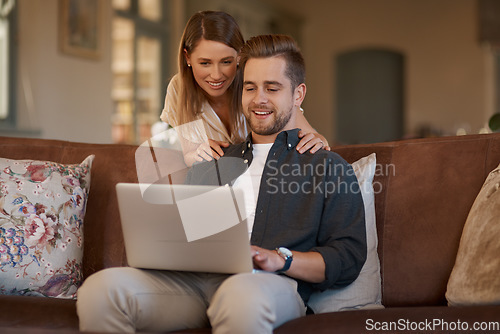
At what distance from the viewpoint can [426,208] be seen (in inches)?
75.8

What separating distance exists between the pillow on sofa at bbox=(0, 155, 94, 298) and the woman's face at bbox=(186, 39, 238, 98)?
60 centimetres

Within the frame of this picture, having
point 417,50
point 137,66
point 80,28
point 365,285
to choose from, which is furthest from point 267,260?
point 417,50

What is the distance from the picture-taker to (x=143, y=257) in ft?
5.07

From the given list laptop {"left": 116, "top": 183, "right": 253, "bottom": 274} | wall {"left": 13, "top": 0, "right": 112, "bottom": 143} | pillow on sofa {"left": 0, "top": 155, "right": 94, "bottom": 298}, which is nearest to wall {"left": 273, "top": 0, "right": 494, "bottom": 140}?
wall {"left": 13, "top": 0, "right": 112, "bottom": 143}

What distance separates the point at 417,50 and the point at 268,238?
8.20 meters

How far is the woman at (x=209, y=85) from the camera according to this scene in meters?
2.26

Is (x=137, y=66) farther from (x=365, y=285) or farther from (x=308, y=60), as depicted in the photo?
(x=365, y=285)

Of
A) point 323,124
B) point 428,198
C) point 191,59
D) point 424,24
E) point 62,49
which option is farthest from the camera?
point 323,124

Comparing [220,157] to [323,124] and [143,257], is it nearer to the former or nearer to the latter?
[143,257]

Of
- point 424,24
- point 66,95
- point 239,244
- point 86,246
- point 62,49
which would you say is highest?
point 424,24

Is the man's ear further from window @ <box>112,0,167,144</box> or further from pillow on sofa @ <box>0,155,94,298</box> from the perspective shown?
window @ <box>112,0,167,144</box>

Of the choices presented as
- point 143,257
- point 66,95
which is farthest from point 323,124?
point 143,257

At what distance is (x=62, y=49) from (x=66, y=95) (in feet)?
1.31

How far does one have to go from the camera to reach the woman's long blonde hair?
2.27 metres
